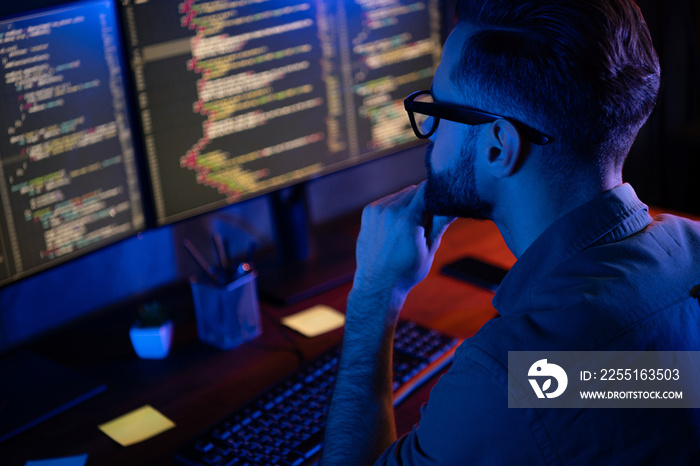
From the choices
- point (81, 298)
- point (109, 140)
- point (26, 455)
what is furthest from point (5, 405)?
point (109, 140)

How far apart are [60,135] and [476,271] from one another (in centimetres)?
79

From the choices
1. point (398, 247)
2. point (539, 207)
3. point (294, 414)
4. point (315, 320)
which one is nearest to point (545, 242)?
point (539, 207)

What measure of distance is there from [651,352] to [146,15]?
0.89 m

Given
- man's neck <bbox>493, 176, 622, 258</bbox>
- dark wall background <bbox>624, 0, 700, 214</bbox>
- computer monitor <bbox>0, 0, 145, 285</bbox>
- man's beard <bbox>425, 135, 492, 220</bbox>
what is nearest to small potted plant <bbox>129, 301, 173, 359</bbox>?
computer monitor <bbox>0, 0, 145, 285</bbox>

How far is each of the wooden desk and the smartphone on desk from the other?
0.06 ft

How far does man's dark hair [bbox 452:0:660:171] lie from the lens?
2.81ft

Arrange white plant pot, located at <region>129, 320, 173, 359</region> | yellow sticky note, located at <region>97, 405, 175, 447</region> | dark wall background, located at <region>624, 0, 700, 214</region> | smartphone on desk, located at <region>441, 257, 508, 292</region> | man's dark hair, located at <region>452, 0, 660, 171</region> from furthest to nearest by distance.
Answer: dark wall background, located at <region>624, 0, 700, 214</region> < smartphone on desk, located at <region>441, 257, 508, 292</region> < white plant pot, located at <region>129, 320, 173, 359</region> < yellow sticky note, located at <region>97, 405, 175, 447</region> < man's dark hair, located at <region>452, 0, 660, 171</region>

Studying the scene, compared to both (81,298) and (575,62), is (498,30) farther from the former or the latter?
(81,298)

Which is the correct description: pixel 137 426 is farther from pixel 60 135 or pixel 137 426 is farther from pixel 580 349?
pixel 580 349

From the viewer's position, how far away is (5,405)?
1.13m

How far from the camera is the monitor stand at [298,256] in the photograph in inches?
58.2

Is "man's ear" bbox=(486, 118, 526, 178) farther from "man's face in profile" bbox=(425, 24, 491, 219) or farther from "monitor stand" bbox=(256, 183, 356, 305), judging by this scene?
"monitor stand" bbox=(256, 183, 356, 305)

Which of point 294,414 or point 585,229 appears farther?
point 294,414

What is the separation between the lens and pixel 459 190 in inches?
38.9
